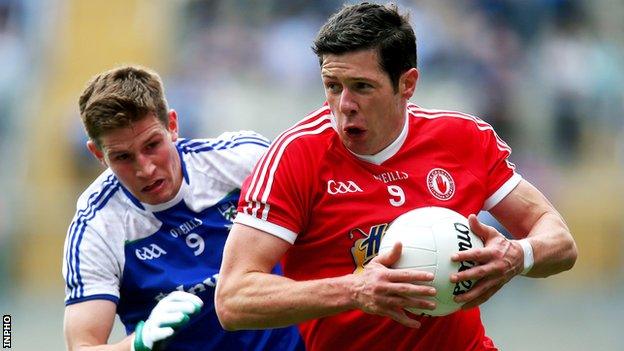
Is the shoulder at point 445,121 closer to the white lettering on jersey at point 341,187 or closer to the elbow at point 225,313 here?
the white lettering on jersey at point 341,187

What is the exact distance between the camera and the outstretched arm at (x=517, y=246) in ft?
15.6

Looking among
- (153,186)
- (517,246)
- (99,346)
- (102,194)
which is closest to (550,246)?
(517,246)

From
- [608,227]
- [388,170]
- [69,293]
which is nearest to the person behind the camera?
[388,170]

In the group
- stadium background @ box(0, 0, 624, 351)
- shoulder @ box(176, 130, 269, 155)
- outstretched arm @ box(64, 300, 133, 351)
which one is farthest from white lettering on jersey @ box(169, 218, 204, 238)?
stadium background @ box(0, 0, 624, 351)

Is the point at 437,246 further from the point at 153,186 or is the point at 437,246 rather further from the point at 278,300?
the point at 153,186

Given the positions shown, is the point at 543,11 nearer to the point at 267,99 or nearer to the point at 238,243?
the point at 267,99

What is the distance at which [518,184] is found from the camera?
555 centimetres

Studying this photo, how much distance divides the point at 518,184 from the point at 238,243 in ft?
Result: 4.70

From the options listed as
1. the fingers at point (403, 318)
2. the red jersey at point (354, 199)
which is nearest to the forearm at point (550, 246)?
the red jersey at point (354, 199)

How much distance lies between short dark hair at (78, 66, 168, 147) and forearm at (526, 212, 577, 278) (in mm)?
1897

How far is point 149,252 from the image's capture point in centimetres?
583

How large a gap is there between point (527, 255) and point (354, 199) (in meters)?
0.76

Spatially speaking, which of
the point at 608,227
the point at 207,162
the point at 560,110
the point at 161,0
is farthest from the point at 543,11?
the point at 207,162

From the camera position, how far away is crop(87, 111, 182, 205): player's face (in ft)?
18.7
